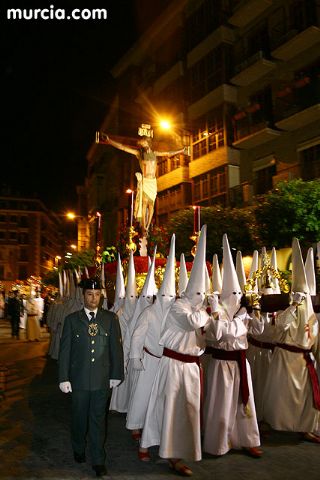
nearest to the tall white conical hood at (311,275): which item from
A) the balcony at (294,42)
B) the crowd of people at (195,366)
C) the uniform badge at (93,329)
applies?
the crowd of people at (195,366)

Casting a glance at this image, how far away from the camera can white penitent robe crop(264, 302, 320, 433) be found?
6457 mm

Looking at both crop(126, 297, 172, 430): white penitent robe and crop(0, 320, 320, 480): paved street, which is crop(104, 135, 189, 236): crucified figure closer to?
crop(0, 320, 320, 480): paved street

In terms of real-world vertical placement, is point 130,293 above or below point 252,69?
below

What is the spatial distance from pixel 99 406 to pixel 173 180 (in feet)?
76.4

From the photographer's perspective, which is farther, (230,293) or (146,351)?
(146,351)

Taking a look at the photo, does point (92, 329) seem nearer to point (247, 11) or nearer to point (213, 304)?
Result: point (213, 304)

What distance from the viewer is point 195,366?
5.60 metres

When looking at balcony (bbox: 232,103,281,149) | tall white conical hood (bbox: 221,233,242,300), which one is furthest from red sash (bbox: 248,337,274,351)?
balcony (bbox: 232,103,281,149)

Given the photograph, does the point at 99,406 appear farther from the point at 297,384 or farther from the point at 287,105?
the point at 287,105

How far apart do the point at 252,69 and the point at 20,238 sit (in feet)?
225

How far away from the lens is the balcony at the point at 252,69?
21.9m

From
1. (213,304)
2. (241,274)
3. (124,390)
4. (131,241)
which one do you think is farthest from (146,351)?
(131,241)

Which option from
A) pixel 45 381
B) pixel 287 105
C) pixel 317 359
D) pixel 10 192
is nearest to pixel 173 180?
pixel 287 105

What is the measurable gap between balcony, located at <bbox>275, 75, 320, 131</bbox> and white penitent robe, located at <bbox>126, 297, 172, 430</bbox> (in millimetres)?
15537
